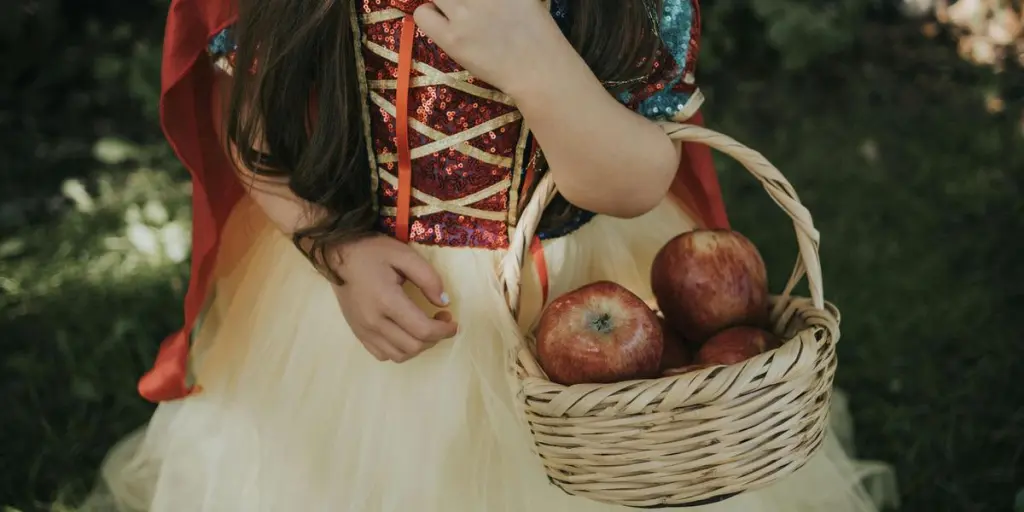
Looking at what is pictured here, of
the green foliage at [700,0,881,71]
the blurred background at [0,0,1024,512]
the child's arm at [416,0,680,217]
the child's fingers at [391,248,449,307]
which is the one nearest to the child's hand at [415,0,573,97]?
the child's arm at [416,0,680,217]

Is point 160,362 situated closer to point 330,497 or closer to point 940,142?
point 330,497

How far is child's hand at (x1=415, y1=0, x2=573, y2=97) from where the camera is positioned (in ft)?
2.21

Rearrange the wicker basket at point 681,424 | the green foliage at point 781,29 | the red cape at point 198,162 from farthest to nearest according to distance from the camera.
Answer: the green foliage at point 781,29 → the red cape at point 198,162 → the wicker basket at point 681,424

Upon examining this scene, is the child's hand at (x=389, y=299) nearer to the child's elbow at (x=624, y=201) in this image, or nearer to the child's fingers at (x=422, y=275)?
the child's fingers at (x=422, y=275)

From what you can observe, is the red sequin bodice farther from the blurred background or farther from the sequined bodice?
the blurred background

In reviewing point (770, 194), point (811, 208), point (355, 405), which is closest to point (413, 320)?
point (355, 405)

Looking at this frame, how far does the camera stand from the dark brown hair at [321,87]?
30.6 inches

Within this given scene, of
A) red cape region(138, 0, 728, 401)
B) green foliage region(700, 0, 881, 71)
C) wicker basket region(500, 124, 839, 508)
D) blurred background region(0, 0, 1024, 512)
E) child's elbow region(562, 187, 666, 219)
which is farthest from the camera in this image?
green foliage region(700, 0, 881, 71)

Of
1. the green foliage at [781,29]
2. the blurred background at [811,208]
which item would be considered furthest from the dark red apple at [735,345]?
the green foliage at [781,29]

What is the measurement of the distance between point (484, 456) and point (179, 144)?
0.47 metres

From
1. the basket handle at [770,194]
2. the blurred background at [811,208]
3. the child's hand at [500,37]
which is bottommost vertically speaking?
the blurred background at [811,208]

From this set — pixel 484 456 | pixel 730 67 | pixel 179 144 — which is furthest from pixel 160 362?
pixel 730 67

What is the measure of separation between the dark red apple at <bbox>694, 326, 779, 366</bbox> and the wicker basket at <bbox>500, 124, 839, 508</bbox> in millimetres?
52

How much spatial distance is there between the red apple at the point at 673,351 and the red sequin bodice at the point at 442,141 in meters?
0.18
